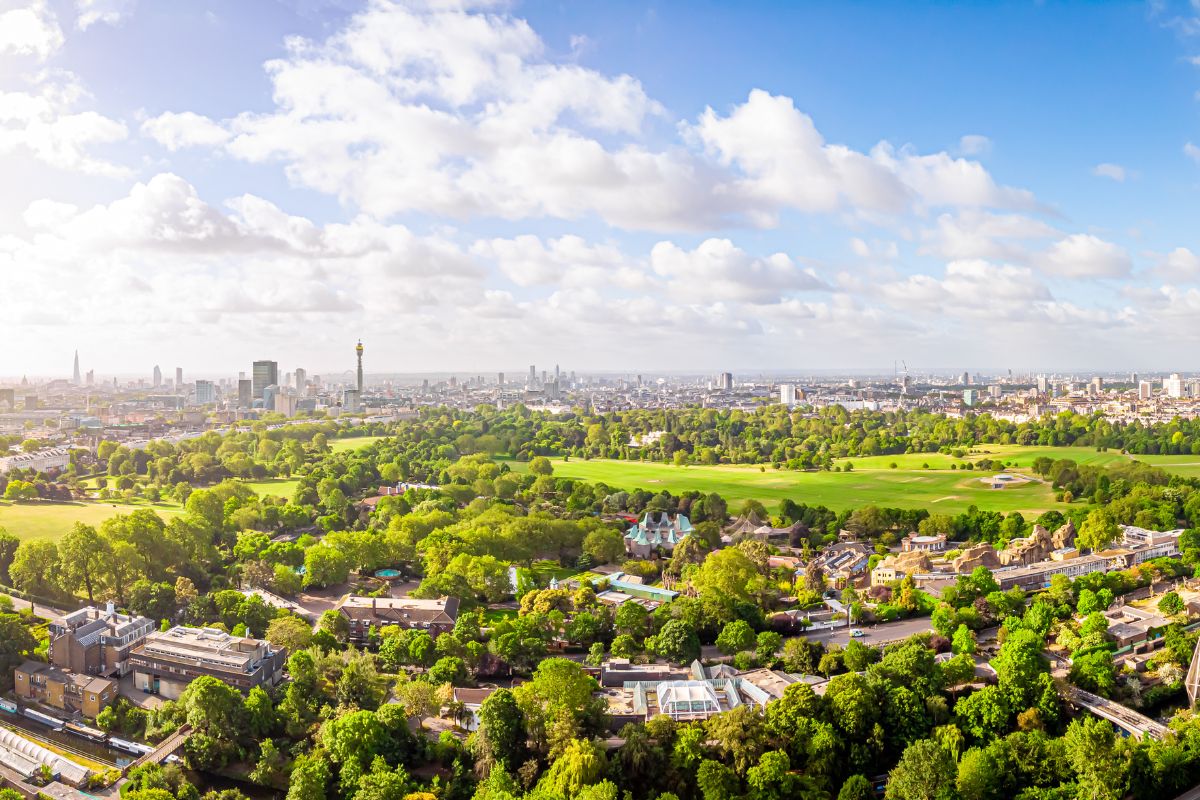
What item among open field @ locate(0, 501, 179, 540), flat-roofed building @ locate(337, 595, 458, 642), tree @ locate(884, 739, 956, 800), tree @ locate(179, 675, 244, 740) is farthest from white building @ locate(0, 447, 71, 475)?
tree @ locate(884, 739, 956, 800)

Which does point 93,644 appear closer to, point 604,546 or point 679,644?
point 679,644

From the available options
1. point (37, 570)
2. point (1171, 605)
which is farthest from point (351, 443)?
point (1171, 605)

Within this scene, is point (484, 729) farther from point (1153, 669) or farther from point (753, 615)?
point (1153, 669)

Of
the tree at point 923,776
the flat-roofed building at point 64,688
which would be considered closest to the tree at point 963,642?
the tree at point 923,776

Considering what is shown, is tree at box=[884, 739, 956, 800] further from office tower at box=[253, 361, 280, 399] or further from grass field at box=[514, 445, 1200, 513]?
office tower at box=[253, 361, 280, 399]

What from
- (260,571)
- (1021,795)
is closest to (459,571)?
(260,571)
